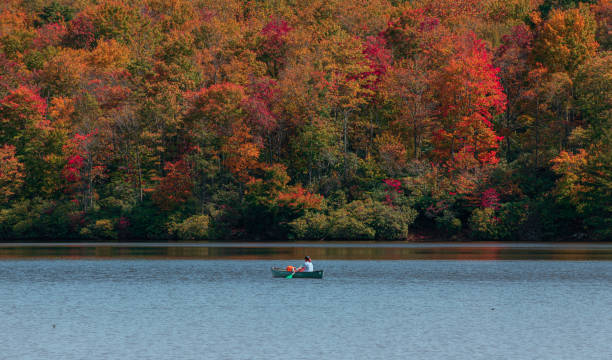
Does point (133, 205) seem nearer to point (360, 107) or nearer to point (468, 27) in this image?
point (360, 107)

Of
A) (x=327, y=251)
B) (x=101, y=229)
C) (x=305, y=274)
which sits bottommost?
(x=305, y=274)

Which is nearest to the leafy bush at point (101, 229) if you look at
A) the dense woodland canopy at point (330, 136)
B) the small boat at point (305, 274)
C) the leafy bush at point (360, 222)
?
the dense woodland canopy at point (330, 136)

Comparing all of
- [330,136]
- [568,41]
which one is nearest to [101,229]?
[330,136]

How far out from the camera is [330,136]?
4675 inches

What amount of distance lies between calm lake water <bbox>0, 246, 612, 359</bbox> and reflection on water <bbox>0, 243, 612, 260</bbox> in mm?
11276

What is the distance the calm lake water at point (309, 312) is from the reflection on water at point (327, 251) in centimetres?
1128

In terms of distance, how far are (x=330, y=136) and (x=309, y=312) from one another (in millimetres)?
76065

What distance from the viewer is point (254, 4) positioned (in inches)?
6821

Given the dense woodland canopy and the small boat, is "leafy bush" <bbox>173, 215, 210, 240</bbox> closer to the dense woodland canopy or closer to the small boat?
the dense woodland canopy

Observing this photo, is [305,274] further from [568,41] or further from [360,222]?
[568,41]

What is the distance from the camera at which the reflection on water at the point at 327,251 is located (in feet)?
270

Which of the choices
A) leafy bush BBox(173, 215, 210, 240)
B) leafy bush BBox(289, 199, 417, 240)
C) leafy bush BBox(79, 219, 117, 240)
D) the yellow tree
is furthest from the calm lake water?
the yellow tree

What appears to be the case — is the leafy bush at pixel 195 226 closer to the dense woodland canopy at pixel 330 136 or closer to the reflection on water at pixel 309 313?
the dense woodland canopy at pixel 330 136

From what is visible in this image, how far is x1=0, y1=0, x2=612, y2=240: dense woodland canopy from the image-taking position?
106812 millimetres
